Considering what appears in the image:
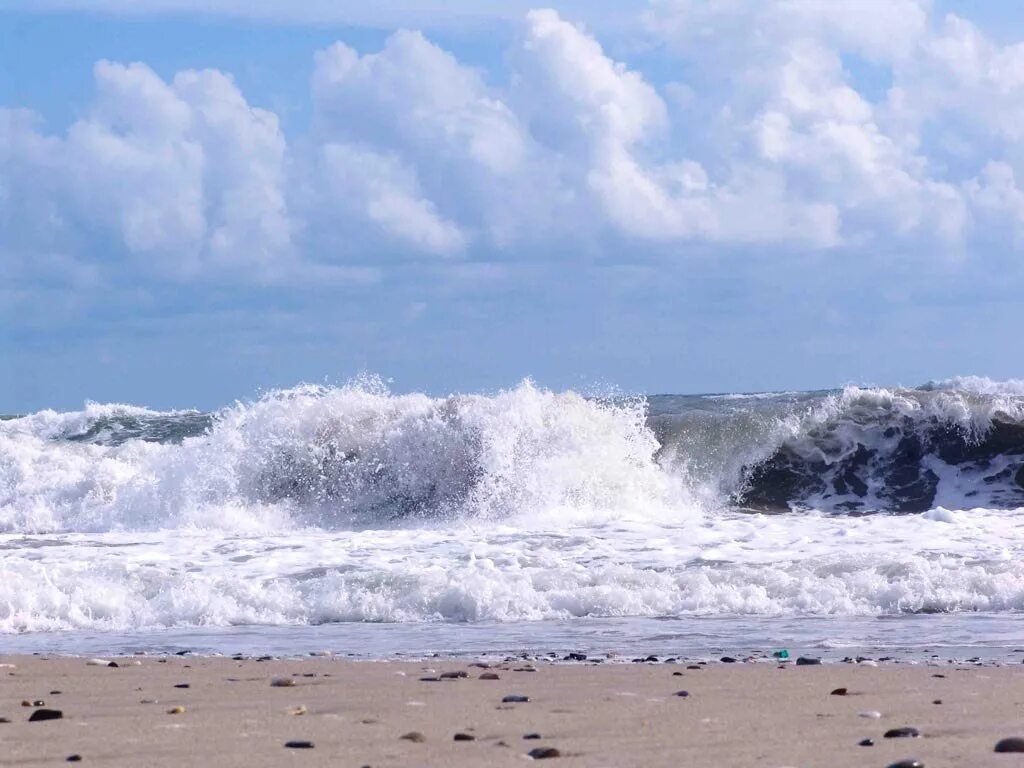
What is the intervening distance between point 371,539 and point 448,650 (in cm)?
504

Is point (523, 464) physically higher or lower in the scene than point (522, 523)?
higher

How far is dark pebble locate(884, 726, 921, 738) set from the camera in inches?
163

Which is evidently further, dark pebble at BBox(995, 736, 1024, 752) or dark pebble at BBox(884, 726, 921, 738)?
dark pebble at BBox(884, 726, 921, 738)

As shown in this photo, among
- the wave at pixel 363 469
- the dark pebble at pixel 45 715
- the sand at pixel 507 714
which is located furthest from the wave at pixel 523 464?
the dark pebble at pixel 45 715

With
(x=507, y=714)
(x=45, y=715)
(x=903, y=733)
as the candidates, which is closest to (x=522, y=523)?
(x=507, y=714)

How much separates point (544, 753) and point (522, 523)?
1112 cm

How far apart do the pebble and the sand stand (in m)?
0.05

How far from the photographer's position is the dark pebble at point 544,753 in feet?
12.4

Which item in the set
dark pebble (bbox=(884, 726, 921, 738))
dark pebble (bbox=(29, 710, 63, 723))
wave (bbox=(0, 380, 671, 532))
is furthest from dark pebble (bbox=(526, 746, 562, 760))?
wave (bbox=(0, 380, 671, 532))

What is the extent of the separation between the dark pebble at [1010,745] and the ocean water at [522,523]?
11.2 feet

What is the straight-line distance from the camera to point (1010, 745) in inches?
152

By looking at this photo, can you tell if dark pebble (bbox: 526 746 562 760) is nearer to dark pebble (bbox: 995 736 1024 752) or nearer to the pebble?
the pebble

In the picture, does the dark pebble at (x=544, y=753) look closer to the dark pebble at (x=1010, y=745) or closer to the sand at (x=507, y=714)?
the sand at (x=507, y=714)

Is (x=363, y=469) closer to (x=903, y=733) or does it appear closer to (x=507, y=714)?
(x=507, y=714)
